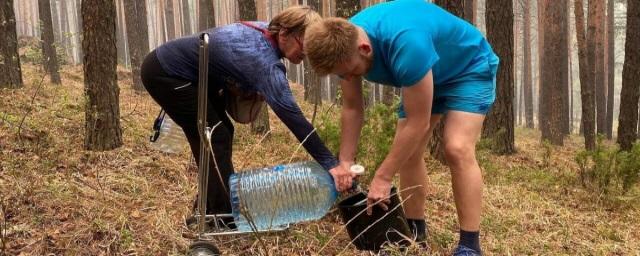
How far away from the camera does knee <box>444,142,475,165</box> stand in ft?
9.05

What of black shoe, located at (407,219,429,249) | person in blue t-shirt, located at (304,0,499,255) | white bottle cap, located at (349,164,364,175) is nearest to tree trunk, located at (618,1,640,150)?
black shoe, located at (407,219,429,249)

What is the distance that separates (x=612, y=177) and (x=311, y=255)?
12.0ft

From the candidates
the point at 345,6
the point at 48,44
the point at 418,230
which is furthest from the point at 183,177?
the point at 48,44

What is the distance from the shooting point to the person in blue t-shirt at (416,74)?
2.39m

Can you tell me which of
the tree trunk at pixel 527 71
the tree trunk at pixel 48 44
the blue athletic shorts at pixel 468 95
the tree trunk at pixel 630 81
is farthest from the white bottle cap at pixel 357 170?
the tree trunk at pixel 527 71

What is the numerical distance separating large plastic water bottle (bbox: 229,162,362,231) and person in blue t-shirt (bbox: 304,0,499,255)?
11.5 inches

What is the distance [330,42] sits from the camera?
2324mm

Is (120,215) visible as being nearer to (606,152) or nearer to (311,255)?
(311,255)

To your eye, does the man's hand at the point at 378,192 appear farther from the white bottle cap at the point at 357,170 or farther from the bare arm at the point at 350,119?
the bare arm at the point at 350,119

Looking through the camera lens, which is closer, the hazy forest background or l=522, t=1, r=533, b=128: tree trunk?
the hazy forest background

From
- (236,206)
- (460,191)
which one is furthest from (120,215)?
(460,191)

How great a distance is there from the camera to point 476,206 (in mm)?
2857

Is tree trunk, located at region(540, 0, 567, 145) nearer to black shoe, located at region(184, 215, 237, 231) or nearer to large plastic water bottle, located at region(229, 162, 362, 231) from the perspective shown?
large plastic water bottle, located at region(229, 162, 362, 231)

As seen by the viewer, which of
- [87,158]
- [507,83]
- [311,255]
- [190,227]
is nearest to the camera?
[311,255]
